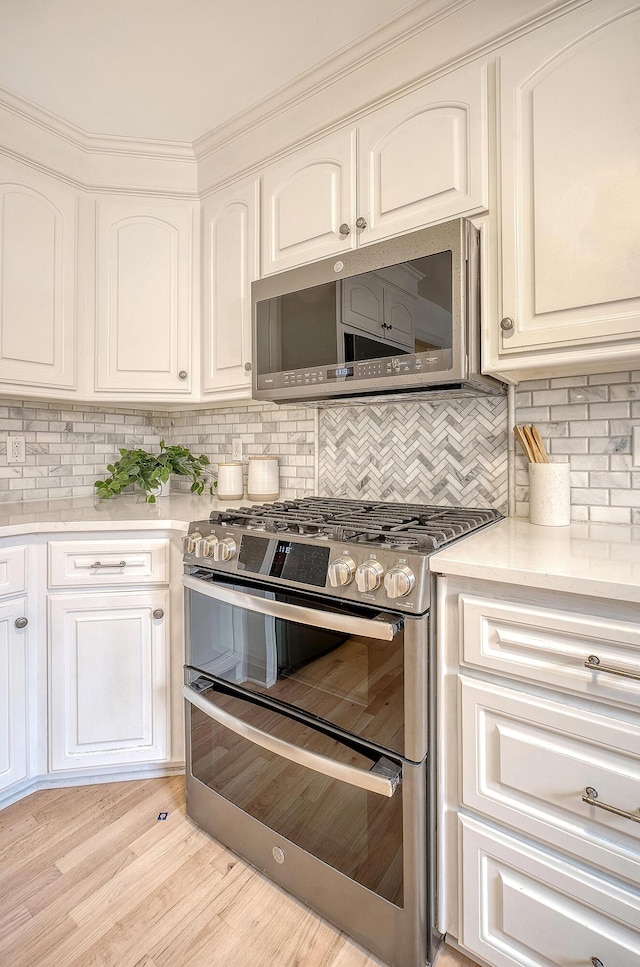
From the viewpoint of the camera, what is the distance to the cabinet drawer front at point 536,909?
2.97 feet

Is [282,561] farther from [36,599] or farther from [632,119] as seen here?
[632,119]

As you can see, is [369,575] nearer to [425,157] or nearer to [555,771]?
[555,771]

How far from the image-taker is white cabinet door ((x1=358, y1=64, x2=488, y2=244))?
1.34 meters

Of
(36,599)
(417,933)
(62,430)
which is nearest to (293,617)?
(417,933)

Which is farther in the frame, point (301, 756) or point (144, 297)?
point (144, 297)

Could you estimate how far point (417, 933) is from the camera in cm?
107

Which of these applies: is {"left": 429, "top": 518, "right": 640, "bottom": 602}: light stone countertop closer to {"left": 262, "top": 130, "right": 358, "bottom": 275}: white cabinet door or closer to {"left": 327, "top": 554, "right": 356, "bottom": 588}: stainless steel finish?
{"left": 327, "top": 554, "right": 356, "bottom": 588}: stainless steel finish

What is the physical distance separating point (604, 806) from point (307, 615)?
69 cm

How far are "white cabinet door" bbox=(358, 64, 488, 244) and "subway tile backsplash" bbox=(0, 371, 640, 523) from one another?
1.98 feet

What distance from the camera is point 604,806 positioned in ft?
2.94

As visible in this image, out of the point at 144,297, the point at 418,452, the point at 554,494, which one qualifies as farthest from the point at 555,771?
the point at 144,297

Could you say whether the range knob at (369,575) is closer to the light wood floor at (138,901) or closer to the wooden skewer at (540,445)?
the wooden skewer at (540,445)

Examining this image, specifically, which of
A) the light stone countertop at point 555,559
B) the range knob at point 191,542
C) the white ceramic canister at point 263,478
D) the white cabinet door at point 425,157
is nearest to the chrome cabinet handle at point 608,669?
the light stone countertop at point 555,559

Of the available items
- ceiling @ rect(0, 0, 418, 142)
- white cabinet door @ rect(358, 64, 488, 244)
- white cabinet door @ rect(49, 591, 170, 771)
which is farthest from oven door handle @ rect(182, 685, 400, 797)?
ceiling @ rect(0, 0, 418, 142)
